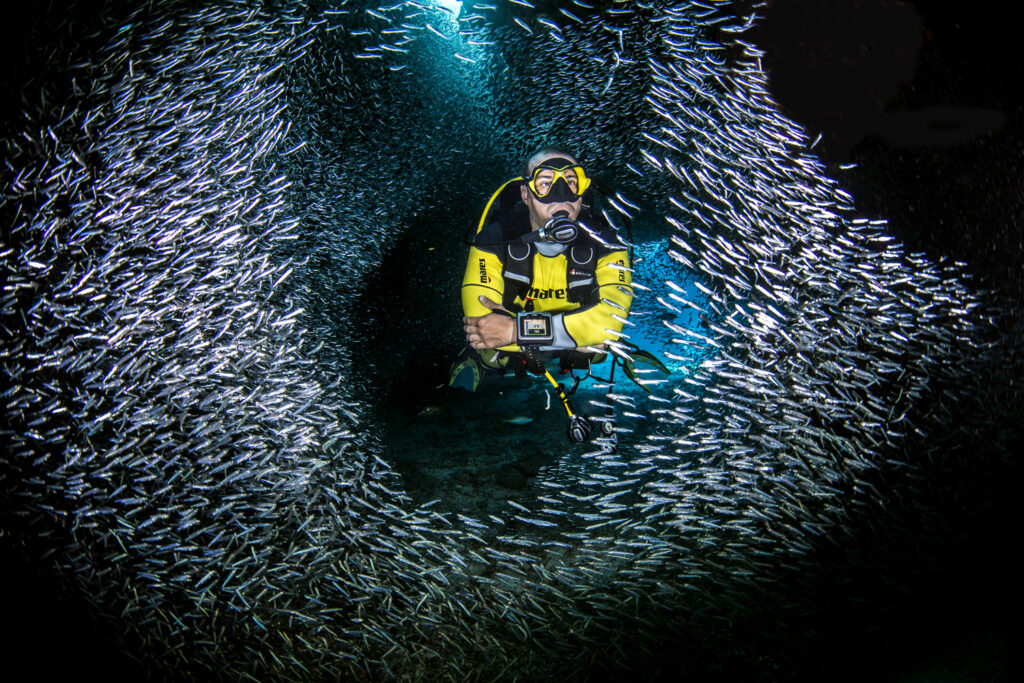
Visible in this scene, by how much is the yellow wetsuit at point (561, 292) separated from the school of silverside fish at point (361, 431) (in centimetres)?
19

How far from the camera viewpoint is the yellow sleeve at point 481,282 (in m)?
1.46

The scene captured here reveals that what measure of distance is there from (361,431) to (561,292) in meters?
0.87

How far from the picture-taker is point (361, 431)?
140 cm

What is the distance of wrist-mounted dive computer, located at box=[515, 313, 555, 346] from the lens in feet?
4.21

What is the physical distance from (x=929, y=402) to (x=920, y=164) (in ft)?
2.45

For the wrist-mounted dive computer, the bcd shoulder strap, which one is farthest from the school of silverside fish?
the wrist-mounted dive computer

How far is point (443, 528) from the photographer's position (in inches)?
50.4

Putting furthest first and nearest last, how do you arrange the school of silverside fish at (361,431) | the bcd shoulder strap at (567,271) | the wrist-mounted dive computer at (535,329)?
the bcd shoulder strap at (567,271) → the wrist-mounted dive computer at (535,329) → the school of silverside fish at (361,431)

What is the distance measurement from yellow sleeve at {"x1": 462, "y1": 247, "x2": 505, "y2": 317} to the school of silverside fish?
20.2 inches

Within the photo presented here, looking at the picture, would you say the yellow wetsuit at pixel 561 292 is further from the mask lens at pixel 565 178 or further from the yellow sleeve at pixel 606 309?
the mask lens at pixel 565 178

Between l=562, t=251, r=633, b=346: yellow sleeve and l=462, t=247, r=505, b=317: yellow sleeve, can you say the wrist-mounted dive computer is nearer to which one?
l=562, t=251, r=633, b=346: yellow sleeve

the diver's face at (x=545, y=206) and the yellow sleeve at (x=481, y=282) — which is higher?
the diver's face at (x=545, y=206)

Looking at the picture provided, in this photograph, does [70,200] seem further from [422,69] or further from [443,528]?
[422,69]

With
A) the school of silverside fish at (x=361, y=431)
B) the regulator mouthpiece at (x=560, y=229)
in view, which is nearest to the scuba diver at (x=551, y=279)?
the regulator mouthpiece at (x=560, y=229)
